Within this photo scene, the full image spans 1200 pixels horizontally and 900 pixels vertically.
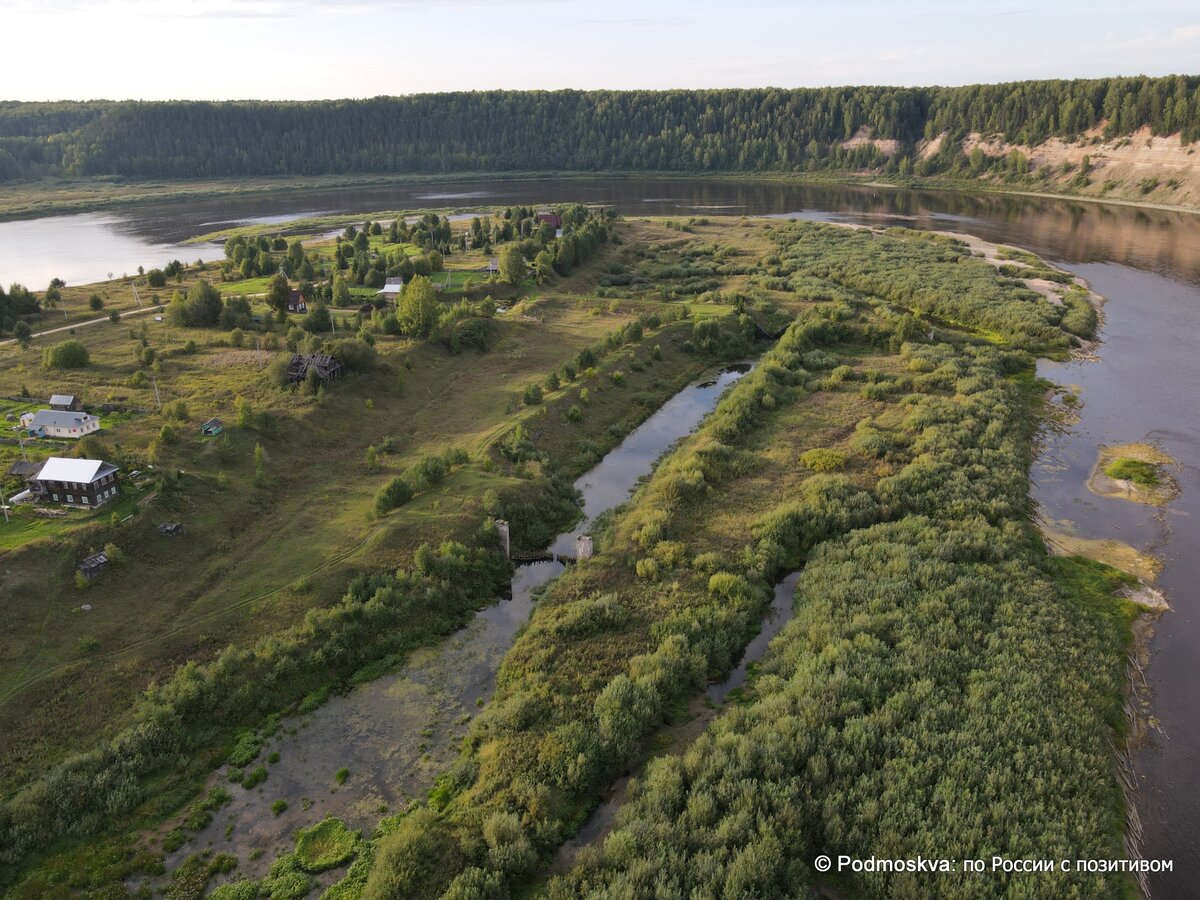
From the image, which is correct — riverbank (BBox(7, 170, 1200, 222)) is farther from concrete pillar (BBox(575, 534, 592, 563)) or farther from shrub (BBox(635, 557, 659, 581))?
shrub (BBox(635, 557, 659, 581))

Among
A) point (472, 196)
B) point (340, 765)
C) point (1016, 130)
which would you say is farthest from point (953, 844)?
point (1016, 130)

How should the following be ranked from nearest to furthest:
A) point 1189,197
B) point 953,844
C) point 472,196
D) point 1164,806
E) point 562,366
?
point 953,844, point 1164,806, point 562,366, point 1189,197, point 472,196

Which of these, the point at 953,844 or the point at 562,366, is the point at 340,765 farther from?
the point at 562,366

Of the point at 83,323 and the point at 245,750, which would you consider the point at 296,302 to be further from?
the point at 245,750

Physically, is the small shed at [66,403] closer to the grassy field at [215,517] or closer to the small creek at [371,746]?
the grassy field at [215,517]

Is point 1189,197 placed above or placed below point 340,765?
above

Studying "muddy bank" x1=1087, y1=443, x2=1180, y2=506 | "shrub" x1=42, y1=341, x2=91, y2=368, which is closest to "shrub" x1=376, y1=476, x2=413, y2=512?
"shrub" x1=42, y1=341, x2=91, y2=368
